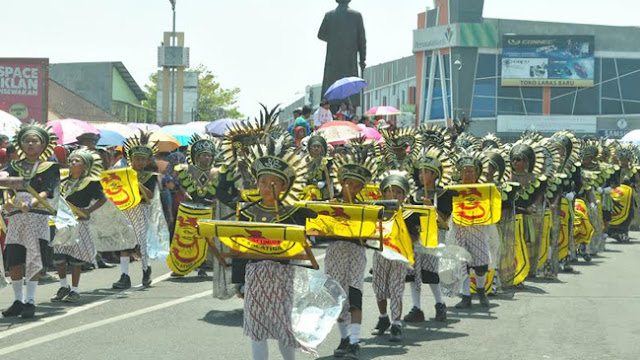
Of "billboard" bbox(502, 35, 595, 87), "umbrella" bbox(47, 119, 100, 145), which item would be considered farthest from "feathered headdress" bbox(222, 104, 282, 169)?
"billboard" bbox(502, 35, 595, 87)

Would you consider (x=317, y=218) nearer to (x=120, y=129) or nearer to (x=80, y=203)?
(x=80, y=203)

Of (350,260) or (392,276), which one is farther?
(392,276)

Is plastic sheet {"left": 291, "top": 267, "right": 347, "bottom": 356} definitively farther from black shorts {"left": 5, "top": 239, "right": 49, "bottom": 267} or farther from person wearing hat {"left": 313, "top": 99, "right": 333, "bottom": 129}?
person wearing hat {"left": 313, "top": 99, "right": 333, "bottom": 129}

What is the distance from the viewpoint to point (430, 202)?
11.6m

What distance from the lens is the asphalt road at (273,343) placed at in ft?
32.5

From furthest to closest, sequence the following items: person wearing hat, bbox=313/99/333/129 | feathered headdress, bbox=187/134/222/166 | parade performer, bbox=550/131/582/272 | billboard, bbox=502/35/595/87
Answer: billboard, bbox=502/35/595/87 → person wearing hat, bbox=313/99/333/129 → parade performer, bbox=550/131/582/272 → feathered headdress, bbox=187/134/222/166

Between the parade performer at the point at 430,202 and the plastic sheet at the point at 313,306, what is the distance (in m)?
3.23

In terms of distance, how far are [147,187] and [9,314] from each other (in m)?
3.46

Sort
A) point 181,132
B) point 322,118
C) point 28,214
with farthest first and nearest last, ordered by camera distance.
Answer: point 322,118 → point 181,132 → point 28,214

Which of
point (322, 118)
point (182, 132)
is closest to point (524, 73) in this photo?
point (322, 118)

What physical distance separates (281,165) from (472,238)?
4.94m

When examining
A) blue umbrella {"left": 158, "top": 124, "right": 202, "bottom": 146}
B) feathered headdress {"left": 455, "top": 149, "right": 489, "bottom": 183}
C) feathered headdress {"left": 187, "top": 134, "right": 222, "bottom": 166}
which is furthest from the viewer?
blue umbrella {"left": 158, "top": 124, "right": 202, "bottom": 146}

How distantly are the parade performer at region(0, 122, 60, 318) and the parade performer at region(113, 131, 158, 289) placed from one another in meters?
2.60

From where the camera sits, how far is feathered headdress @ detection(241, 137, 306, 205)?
Answer: 8391 millimetres
